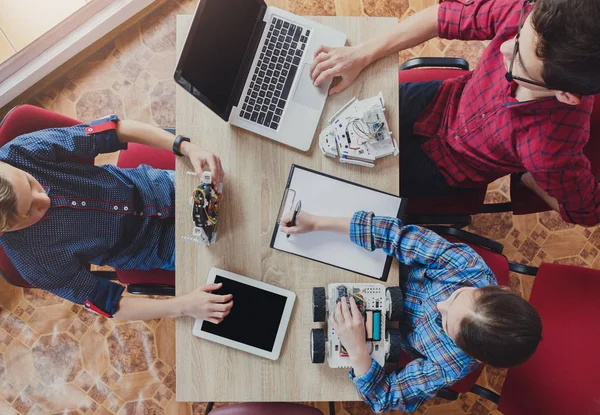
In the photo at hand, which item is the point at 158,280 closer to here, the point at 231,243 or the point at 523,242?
the point at 231,243

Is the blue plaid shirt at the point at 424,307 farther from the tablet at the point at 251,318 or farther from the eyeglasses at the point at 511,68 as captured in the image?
the eyeglasses at the point at 511,68

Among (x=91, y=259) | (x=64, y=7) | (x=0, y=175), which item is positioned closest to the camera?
(x=0, y=175)

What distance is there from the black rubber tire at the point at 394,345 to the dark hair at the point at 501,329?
220 millimetres

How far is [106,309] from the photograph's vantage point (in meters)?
1.40

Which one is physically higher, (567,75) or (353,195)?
(567,75)

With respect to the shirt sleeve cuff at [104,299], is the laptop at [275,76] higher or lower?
higher

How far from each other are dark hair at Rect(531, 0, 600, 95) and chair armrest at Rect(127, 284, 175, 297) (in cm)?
136

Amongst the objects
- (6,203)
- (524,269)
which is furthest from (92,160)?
(524,269)

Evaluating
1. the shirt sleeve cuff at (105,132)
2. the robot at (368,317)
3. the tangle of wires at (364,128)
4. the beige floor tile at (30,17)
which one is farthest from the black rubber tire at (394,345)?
the beige floor tile at (30,17)

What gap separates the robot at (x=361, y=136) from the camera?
1.37 metres

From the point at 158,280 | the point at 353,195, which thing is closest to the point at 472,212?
the point at 353,195

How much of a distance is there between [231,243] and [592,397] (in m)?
1.27

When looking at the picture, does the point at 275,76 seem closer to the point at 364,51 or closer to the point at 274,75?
the point at 274,75

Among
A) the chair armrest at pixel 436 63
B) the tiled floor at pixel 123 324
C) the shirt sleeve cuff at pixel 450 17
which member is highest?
the shirt sleeve cuff at pixel 450 17
